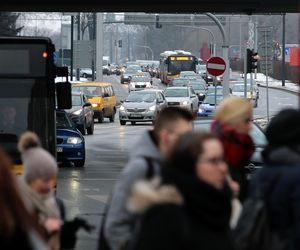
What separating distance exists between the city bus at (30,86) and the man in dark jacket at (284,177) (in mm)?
8997

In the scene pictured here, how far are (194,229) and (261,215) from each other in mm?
1173

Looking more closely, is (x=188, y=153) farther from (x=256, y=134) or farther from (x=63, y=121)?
(x=63, y=121)

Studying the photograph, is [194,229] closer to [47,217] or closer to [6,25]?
[47,217]

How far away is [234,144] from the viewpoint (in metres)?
7.27

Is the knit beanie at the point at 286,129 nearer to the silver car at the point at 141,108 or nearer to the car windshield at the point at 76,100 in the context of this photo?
the car windshield at the point at 76,100

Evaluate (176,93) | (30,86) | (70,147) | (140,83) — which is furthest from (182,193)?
(140,83)

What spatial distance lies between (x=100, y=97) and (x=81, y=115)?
11.0 m

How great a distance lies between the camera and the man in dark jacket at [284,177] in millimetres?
6070

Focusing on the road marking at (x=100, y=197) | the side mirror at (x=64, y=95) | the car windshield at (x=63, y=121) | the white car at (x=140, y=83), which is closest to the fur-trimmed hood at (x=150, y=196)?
the side mirror at (x=64, y=95)

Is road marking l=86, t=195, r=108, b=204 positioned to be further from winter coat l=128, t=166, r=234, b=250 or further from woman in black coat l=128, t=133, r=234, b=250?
winter coat l=128, t=166, r=234, b=250

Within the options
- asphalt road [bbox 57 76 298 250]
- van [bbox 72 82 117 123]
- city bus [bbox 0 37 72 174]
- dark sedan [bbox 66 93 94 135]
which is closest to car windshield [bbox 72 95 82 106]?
dark sedan [bbox 66 93 94 135]

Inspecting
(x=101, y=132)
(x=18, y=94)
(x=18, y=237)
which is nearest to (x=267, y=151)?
(x=18, y=237)

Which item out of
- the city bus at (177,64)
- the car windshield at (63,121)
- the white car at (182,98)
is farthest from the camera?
the city bus at (177,64)

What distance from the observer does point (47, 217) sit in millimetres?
6496
